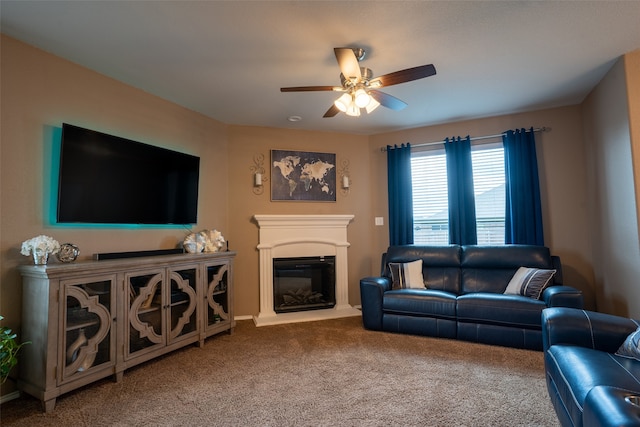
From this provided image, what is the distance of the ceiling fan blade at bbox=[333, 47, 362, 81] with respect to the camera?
210 centimetres

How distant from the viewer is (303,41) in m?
2.41

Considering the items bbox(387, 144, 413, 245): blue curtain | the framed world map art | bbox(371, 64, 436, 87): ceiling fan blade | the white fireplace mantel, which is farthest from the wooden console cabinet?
bbox(387, 144, 413, 245): blue curtain

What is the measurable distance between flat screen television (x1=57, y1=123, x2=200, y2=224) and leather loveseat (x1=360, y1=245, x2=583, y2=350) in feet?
7.63

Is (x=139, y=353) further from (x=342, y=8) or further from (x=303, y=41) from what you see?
(x=342, y=8)

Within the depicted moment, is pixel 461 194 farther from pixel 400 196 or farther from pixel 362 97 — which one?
pixel 362 97

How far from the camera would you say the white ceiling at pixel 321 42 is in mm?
2068

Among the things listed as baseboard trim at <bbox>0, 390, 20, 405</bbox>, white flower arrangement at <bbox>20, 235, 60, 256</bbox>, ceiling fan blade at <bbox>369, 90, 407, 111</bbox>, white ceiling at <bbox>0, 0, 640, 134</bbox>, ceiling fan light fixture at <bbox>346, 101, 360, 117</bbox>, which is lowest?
baseboard trim at <bbox>0, 390, 20, 405</bbox>

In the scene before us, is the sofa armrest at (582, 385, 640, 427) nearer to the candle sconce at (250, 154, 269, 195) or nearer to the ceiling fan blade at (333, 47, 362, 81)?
the ceiling fan blade at (333, 47, 362, 81)

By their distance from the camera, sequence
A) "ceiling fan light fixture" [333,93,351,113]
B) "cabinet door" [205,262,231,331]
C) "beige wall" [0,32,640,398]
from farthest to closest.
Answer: "cabinet door" [205,262,231,331]
"ceiling fan light fixture" [333,93,351,113]
"beige wall" [0,32,640,398]

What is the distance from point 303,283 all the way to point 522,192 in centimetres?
304

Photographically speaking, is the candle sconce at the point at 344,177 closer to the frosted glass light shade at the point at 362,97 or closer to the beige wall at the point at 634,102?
the frosted glass light shade at the point at 362,97

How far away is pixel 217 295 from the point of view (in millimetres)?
3459

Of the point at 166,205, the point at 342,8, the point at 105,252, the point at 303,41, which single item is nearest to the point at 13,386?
the point at 105,252

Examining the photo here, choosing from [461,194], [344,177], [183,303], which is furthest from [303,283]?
[461,194]
